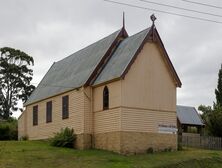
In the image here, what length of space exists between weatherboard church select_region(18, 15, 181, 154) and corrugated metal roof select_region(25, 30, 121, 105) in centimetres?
12

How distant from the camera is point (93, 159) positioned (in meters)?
31.4

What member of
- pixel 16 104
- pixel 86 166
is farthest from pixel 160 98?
pixel 16 104

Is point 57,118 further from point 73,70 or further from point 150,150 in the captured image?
point 150,150

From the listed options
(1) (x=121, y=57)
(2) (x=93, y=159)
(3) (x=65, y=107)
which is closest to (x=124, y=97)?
(1) (x=121, y=57)

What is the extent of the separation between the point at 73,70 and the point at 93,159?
575 inches

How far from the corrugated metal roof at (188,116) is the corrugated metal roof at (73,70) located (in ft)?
75.9

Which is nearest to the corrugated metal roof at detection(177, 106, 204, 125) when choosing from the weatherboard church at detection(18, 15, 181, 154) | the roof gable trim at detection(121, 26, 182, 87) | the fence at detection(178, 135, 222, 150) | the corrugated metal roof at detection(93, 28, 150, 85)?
the fence at detection(178, 135, 222, 150)

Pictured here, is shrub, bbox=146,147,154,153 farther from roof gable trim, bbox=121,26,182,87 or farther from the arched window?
roof gable trim, bbox=121,26,182,87

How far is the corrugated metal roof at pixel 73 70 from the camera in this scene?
132 ft

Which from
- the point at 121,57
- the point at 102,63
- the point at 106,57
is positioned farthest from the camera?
the point at 106,57

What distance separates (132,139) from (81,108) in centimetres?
531

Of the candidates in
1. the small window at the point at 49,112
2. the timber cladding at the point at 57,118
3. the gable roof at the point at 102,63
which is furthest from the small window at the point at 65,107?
the small window at the point at 49,112

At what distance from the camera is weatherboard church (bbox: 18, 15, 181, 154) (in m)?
35.0

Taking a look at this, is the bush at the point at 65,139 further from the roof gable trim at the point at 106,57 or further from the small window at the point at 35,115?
the small window at the point at 35,115
